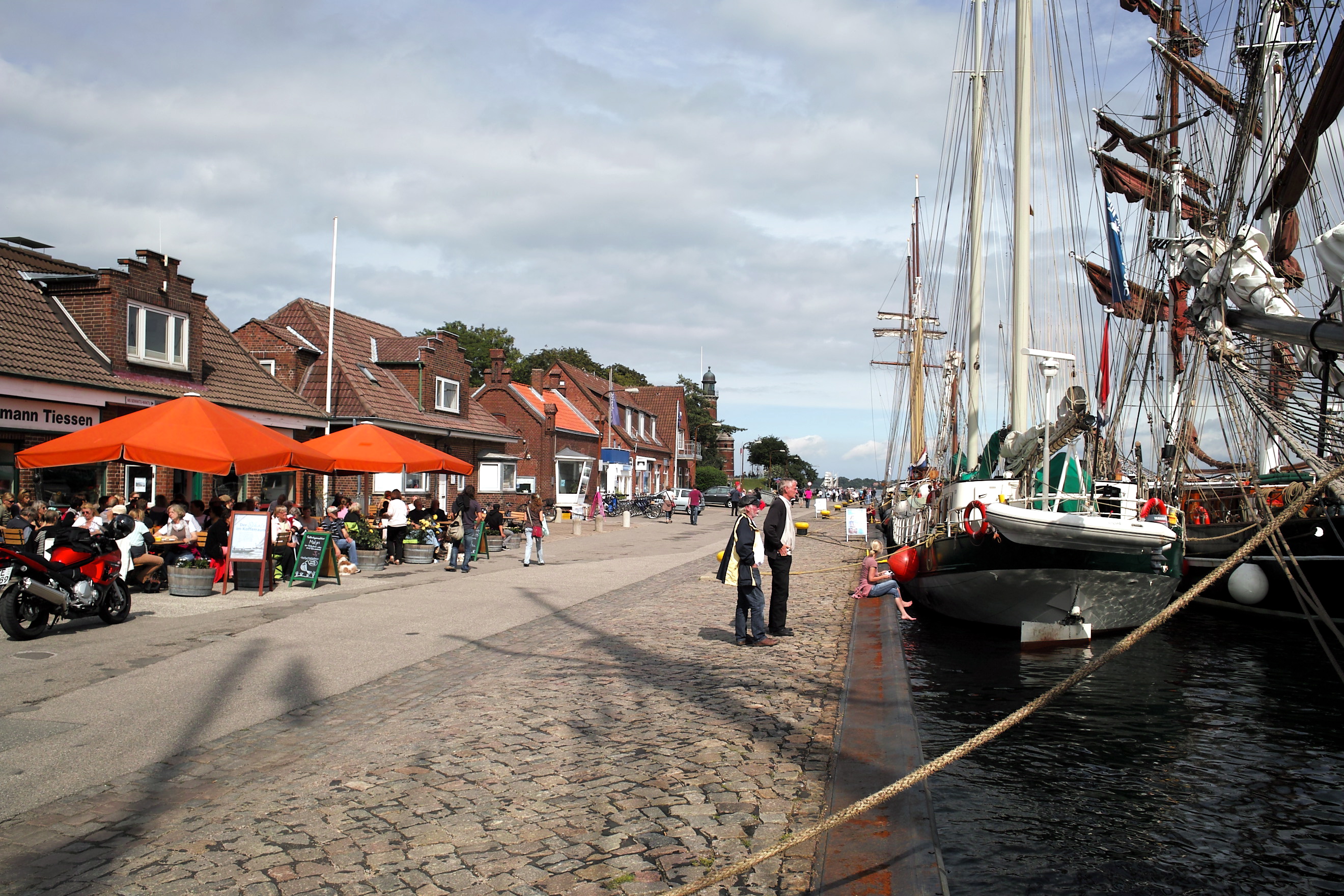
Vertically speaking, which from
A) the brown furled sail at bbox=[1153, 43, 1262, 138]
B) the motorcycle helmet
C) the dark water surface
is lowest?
the dark water surface

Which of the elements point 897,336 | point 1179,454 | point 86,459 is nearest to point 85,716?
point 86,459

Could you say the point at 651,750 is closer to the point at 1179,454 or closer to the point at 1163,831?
the point at 1163,831

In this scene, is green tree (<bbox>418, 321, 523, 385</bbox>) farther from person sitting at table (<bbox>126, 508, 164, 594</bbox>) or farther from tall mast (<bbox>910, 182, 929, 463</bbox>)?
person sitting at table (<bbox>126, 508, 164, 594</bbox>)

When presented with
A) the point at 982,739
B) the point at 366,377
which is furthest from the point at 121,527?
the point at 366,377

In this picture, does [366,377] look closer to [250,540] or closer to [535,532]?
[535,532]

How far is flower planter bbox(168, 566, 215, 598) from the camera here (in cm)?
1326

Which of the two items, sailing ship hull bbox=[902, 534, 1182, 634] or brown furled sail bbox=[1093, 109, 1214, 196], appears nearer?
sailing ship hull bbox=[902, 534, 1182, 634]

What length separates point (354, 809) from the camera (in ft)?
16.3

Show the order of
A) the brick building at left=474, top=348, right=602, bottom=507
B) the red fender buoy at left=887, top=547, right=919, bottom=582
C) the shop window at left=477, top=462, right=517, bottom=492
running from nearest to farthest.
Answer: the red fender buoy at left=887, top=547, right=919, bottom=582 → the shop window at left=477, top=462, right=517, bottom=492 → the brick building at left=474, top=348, right=602, bottom=507

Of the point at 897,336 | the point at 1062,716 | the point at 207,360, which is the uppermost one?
the point at 897,336

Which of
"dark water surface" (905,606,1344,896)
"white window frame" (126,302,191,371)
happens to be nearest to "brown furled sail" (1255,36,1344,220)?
"dark water surface" (905,606,1344,896)

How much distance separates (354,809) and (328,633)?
619cm

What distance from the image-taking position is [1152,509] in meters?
12.5

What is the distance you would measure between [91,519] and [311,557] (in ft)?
10.2
